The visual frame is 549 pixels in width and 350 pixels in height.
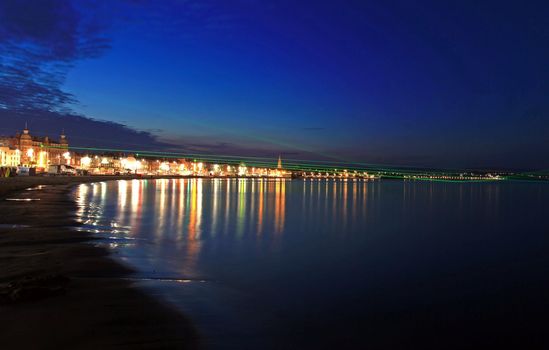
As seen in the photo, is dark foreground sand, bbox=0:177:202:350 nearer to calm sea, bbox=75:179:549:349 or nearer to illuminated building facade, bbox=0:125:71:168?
calm sea, bbox=75:179:549:349

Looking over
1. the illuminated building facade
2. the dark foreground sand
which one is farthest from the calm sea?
the illuminated building facade

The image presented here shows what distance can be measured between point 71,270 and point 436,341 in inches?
310

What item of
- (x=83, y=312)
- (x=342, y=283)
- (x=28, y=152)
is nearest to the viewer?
(x=83, y=312)

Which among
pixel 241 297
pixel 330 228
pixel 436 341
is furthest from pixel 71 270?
pixel 330 228

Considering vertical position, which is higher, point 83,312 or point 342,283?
point 83,312

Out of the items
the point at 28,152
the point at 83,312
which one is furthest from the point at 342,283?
the point at 28,152

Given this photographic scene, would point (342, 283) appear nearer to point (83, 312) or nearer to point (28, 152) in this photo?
point (83, 312)

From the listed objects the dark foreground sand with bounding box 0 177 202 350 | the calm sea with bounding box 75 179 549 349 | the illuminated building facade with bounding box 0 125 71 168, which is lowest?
the calm sea with bounding box 75 179 549 349

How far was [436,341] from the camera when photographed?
7.26 meters

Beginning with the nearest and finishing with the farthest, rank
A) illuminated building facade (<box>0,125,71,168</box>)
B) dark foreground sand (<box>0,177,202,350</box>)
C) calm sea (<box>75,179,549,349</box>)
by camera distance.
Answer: dark foreground sand (<box>0,177,202,350</box>), calm sea (<box>75,179,549,349</box>), illuminated building facade (<box>0,125,71,168</box>)

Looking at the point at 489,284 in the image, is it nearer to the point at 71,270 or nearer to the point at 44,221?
the point at 71,270

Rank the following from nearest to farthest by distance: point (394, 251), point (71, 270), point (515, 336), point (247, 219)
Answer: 1. point (515, 336)
2. point (71, 270)
3. point (394, 251)
4. point (247, 219)

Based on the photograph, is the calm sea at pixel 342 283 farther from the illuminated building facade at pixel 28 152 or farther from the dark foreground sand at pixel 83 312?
the illuminated building facade at pixel 28 152

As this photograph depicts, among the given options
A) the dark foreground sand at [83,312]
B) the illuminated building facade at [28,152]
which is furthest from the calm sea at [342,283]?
the illuminated building facade at [28,152]
